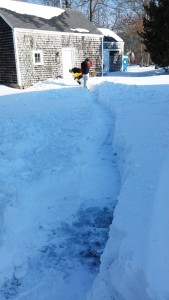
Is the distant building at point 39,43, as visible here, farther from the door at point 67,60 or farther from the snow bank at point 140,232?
the snow bank at point 140,232

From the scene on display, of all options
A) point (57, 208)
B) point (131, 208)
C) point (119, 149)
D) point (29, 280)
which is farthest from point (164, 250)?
point (119, 149)

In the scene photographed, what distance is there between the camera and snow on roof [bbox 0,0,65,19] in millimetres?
19734

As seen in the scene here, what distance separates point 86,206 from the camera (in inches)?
212

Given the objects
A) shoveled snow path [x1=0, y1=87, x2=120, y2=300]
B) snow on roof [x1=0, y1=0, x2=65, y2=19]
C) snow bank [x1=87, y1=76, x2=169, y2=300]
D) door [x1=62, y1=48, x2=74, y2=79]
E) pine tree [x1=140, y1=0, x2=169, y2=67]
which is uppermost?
snow on roof [x1=0, y1=0, x2=65, y2=19]

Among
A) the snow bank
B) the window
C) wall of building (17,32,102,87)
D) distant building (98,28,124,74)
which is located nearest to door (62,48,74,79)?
wall of building (17,32,102,87)

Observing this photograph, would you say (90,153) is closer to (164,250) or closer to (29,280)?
(29,280)

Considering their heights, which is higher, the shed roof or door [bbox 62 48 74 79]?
the shed roof

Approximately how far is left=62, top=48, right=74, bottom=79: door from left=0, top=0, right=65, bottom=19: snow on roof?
2.50 meters

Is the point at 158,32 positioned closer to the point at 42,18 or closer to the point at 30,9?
the point at 42,18

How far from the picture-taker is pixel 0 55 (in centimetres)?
1947

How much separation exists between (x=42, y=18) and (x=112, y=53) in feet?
36.4

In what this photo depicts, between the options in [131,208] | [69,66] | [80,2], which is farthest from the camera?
[80,2]

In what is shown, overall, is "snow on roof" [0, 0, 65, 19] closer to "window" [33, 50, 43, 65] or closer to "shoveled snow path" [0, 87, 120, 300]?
"window" [33, 50, 43, 65]

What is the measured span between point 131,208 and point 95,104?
29.4 ft
